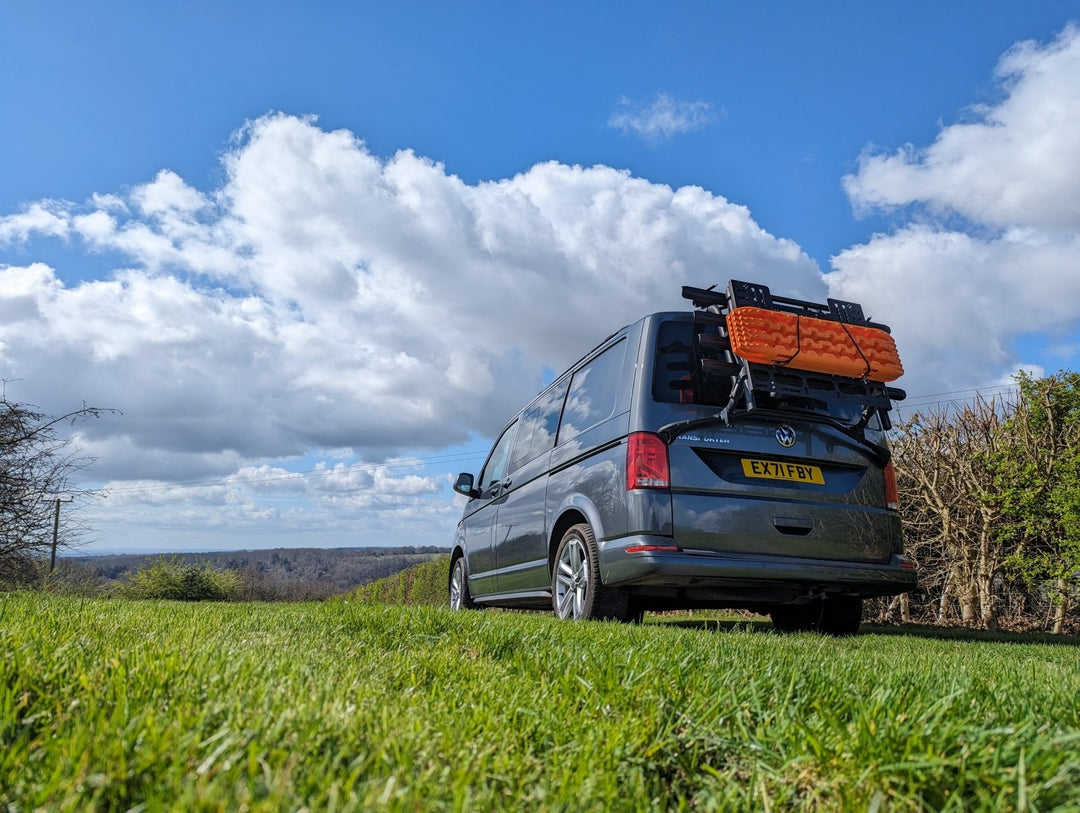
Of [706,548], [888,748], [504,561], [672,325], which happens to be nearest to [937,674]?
[888,748]

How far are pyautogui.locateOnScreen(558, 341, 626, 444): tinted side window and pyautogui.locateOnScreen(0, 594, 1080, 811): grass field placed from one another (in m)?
3.13

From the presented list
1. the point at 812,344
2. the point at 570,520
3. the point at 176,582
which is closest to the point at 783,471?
the point at 812,344

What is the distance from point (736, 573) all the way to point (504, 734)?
364cm

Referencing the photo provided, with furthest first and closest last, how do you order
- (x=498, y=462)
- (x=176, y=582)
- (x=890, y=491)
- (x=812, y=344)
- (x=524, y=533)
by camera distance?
1. (x=176, y=582)
2. (x=498, y=462)
3. (x=524, y=533)
4. (x=890, y=491)
5. (x=812, y=344)

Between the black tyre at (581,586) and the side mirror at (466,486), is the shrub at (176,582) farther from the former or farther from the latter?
the black tyre at (581,586)

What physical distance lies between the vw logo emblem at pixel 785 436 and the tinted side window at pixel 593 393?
1157 millimetres

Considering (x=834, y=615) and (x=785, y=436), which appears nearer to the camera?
(x=785, y=436)

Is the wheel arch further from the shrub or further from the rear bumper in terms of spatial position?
the shrub

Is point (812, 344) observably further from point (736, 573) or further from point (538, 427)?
point (538, 427)

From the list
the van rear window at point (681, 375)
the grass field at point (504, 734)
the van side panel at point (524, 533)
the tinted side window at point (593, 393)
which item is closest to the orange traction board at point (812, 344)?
the van rear window at point (681, 375)

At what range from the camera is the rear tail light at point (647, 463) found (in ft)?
16.6

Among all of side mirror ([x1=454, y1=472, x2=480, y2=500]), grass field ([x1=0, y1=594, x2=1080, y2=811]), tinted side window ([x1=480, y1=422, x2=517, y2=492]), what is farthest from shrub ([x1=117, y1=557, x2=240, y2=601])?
grass field ([x1=0, y1=594, x2=1080, y2=811])

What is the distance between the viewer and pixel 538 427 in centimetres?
739

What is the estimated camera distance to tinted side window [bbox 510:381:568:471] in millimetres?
6930
